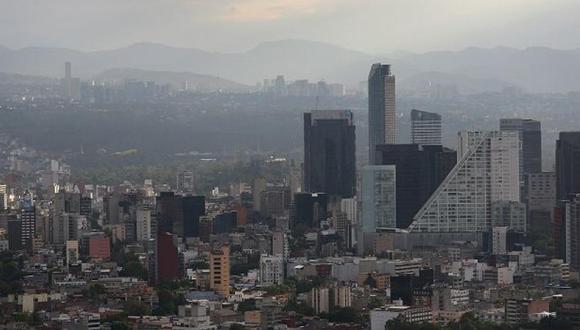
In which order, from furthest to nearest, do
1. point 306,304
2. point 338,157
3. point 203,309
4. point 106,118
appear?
point 106,118 → point 338,157 → point 306,304 → point 203,309

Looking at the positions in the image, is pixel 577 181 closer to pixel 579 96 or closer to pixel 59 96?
pixel 579 96

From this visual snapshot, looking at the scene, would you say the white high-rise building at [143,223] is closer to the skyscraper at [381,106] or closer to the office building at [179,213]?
the office building at [179,213]

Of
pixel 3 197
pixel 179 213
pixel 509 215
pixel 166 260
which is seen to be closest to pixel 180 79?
pixel 3 197

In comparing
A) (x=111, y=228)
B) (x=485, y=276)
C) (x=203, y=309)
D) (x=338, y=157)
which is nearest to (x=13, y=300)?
(x=203, y=309)

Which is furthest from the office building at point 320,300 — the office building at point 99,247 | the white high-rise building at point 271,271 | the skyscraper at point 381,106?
the skyscraper at point 381,106

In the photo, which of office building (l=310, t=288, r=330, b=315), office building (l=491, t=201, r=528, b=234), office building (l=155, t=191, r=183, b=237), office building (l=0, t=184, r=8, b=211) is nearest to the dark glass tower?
office building (l=491, t=201, r=528, b=234)
